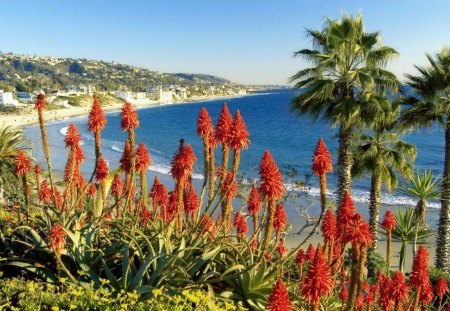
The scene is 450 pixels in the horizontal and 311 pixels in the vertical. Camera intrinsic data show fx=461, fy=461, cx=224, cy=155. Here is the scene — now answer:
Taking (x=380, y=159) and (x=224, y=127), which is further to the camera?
(x=380, y=159)

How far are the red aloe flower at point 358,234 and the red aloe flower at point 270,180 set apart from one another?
3.57 ft

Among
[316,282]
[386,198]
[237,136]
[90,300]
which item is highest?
[237,136]

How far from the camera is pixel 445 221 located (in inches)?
595

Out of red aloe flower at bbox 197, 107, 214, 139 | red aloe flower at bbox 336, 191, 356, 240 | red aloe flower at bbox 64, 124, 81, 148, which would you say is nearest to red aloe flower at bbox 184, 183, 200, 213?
red aloe flower at bbox 197, 107, 214, 139

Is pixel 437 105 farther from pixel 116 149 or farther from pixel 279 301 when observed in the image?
pixel 116 149

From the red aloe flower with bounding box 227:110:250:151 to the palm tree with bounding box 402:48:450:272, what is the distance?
32.5 feet

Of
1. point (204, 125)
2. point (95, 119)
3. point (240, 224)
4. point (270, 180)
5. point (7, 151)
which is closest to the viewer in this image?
point (270, 180)

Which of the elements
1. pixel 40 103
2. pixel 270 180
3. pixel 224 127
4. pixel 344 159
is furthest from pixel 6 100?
A: pixel 270 180

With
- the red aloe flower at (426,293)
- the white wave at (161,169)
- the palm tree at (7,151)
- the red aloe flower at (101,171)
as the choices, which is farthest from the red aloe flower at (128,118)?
the white wave at (161,169)

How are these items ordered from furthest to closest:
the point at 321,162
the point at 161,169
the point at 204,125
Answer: the point at 161,169
the point at 204,125
the point at 321,162

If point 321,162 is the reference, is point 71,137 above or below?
above

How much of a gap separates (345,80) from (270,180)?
8992 millimetres

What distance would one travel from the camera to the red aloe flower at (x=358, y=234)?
4.90m

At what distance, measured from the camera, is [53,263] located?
23.2ft
